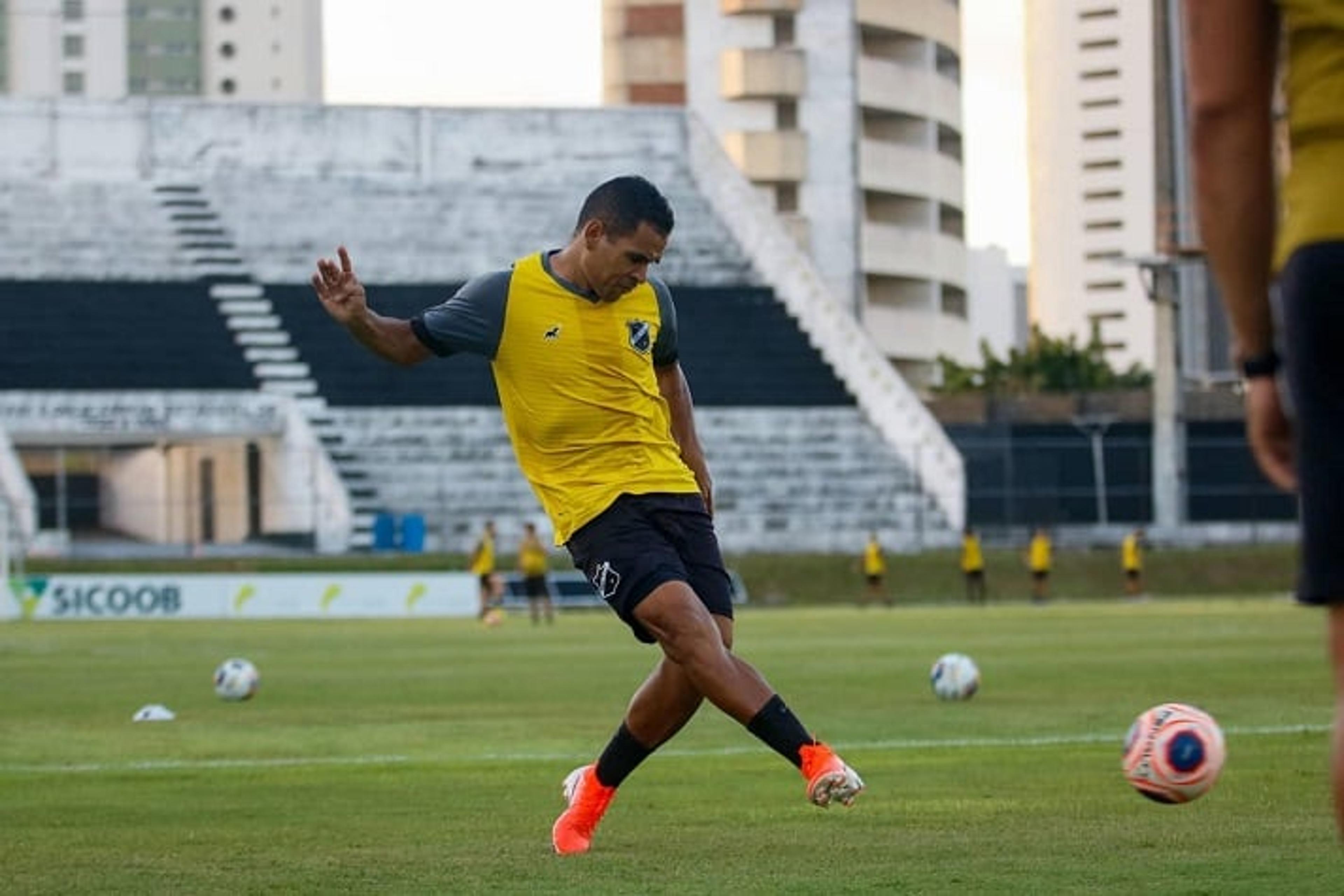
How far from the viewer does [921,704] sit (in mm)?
19625

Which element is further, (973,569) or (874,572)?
(973,569)

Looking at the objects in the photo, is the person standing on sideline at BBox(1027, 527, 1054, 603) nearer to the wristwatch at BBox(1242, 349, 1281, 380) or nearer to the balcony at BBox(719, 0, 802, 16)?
the balcony at BBox(719, 0, 802, 16)

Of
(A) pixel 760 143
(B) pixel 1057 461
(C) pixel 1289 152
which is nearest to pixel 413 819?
(C) pixel 1289 152

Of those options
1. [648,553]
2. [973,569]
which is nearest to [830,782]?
[648,553]

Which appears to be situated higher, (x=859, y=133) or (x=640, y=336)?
(x=859, y=133)

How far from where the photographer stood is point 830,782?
8750mm

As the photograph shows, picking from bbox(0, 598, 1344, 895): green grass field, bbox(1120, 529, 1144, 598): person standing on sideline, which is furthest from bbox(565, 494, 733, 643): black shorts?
bbox(1120, 529, 1144, 598): person standing on sideline

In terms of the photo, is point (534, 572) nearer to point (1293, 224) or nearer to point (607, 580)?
point (607, 580)

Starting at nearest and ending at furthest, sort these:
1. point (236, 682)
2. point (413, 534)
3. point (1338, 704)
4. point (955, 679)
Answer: point (1338, 704) → point (955, 679) → point (236, 682) → point (413, 534)

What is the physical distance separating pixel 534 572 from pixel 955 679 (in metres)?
26.5

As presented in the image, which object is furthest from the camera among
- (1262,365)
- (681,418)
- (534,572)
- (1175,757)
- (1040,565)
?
(1040,565)

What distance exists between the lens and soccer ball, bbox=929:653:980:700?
19.7 m

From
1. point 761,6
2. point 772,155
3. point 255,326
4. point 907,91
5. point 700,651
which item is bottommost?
point 700,651

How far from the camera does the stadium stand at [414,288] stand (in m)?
60.8
